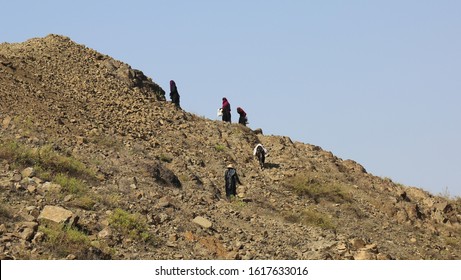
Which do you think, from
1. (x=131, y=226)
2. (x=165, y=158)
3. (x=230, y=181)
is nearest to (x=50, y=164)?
(x=131, y=226)

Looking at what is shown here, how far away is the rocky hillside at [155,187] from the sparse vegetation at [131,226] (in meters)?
0.03

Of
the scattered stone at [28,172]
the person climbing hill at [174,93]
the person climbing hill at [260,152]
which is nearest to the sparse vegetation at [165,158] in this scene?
the person climbing hill at [260,152]

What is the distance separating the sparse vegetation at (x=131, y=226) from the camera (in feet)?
46.4

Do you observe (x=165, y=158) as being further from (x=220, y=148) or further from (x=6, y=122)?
(x=6, y=122)

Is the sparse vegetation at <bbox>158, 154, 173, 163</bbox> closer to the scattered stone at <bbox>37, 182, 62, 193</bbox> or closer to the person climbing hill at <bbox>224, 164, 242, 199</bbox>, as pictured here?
the person climbing hill at <bbox>224, 164, 242, 199</bbox>

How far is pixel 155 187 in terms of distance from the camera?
704 inches

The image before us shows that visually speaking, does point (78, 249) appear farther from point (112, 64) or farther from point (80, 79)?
point (112, 64)

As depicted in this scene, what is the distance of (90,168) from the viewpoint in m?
17.6

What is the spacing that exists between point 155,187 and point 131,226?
11.6 feet

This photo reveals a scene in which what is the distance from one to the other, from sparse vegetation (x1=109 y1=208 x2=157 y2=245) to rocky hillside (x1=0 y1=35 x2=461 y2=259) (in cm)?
3

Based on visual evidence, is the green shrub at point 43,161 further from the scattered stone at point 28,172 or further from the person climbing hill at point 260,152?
the person climbing hill at point 260,152
